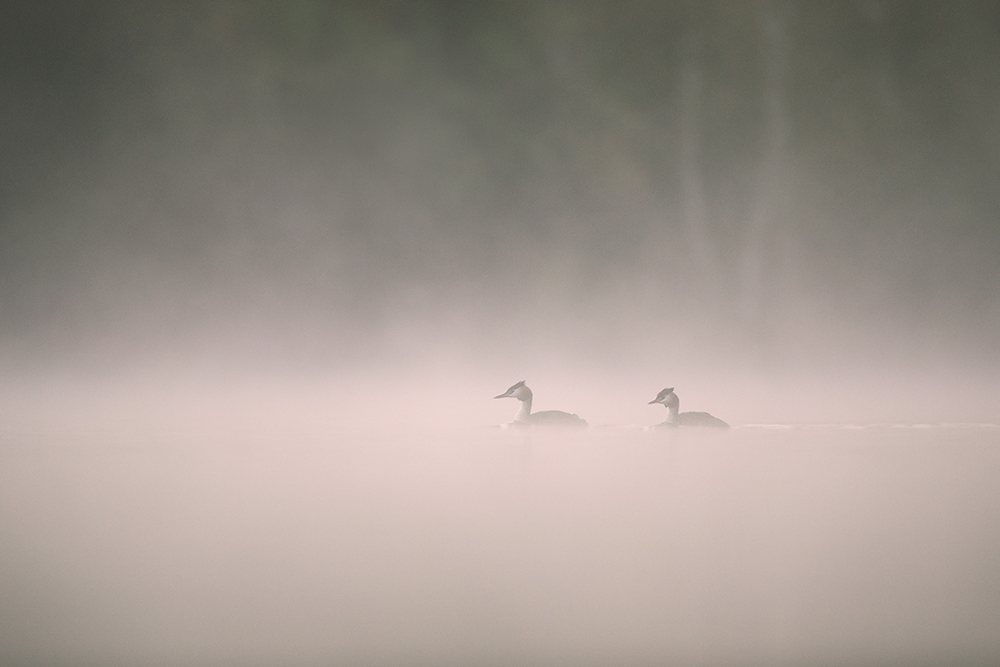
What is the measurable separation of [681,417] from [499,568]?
260 cm

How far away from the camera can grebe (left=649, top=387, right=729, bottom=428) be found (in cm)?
394

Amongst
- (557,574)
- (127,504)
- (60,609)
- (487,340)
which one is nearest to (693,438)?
(487,340)

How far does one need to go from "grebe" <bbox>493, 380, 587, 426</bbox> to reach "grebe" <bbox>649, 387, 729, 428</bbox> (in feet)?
1.46

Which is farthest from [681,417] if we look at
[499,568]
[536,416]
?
[499,568]

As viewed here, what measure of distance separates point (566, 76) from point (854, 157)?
1.84 metres

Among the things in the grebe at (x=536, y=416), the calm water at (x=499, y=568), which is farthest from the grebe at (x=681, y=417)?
the calm water at (x=499, y=568)

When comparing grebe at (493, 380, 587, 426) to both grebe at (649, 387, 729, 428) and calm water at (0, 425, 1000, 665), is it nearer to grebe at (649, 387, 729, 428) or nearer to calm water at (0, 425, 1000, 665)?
grebe at (649, 387, 729, 428)

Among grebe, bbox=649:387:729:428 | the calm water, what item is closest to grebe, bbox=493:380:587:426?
grebe, bbox=649:387:729:428

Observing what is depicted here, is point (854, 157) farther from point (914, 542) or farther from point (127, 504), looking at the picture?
point (127, 504)

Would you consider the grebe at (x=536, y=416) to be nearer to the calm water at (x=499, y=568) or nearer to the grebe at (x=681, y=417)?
the grebe at (x=681, y=417)

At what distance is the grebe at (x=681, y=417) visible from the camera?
394cm

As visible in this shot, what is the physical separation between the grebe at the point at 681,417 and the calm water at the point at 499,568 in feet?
4.53

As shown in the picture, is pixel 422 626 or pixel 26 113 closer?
pixel 422 626

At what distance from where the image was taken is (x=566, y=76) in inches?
190
